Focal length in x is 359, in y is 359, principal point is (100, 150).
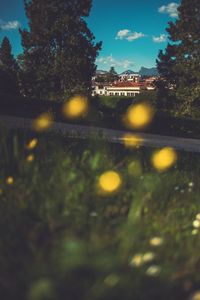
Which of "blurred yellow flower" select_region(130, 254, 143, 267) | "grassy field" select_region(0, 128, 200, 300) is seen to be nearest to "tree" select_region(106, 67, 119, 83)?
"grassy field" select_region(0, 128, 200, 300)

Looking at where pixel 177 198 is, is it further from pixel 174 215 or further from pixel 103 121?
pixel 103 121

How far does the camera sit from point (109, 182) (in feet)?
10.0

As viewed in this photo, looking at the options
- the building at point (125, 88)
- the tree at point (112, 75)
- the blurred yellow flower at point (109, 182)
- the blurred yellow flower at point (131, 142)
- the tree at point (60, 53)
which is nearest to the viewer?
the blurred yellow flower at point (109, 182)

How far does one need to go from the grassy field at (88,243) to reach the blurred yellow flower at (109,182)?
0.04 metres

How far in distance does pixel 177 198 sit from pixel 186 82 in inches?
1035

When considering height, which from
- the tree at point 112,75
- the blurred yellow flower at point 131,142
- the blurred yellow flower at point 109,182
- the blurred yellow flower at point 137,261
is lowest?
the blurred yellow flower at point 131,142

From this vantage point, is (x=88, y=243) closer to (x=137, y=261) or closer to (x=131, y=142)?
(x=137, y=261)

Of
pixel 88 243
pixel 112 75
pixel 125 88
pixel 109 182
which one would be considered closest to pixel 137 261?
pixel 88 243

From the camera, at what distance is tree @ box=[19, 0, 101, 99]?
2719 centimetres

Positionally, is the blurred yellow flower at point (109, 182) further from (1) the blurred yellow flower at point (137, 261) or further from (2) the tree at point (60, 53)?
(2) the tree at point (60, 53)

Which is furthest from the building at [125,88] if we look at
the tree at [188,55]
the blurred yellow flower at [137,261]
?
the blurred yellow flower at [137,261]

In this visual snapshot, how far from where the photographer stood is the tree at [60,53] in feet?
89.2

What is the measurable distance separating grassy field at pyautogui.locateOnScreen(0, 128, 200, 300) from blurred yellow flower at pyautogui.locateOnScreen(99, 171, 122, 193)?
44 millimetres

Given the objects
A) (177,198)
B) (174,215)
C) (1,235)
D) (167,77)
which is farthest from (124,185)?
(167,77)
